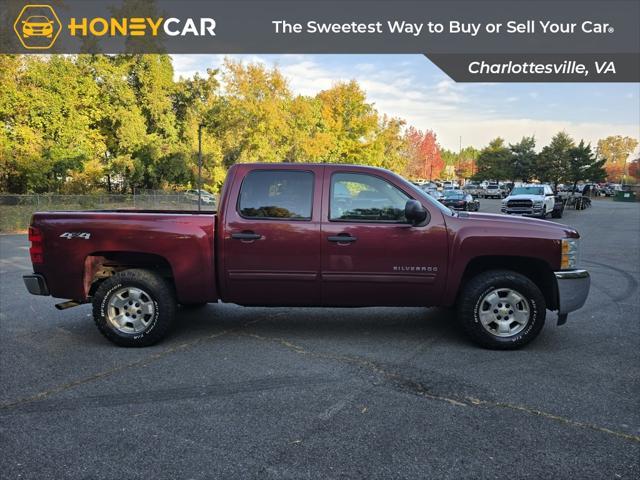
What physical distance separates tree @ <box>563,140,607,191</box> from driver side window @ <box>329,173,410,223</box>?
60.5 metres

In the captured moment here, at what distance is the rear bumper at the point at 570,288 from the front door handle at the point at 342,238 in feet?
6.78

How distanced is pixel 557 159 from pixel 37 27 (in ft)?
180

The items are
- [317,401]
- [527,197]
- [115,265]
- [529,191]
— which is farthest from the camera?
[529,191]

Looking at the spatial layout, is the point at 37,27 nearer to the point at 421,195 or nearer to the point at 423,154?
the point at 421,195

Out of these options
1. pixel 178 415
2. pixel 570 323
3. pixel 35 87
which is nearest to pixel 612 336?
pixel 570 323

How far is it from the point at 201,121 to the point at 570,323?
3106 centimetres

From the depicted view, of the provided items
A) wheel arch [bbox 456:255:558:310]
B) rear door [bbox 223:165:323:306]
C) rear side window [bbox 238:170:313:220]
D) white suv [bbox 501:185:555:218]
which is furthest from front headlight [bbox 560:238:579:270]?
white suv [bbox 501:185:555:218]

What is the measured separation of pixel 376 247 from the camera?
485cm

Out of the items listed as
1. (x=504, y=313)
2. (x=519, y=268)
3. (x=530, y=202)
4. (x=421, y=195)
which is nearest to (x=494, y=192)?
(x=530, y=202)

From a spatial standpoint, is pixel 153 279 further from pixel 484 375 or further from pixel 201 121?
pixel 201 121

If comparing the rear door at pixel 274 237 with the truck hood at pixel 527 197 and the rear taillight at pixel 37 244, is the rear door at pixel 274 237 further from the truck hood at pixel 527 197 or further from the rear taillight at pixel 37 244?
the truck hood at pixel 527 197

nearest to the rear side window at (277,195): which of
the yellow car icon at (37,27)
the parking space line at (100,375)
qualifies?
the parking space line at (100,375)

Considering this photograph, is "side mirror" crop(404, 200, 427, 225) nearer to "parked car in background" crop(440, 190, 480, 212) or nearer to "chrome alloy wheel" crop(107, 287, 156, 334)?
"chrome alloy wheel" crop(107, 287, 156, 334)

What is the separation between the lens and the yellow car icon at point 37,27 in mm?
22547
